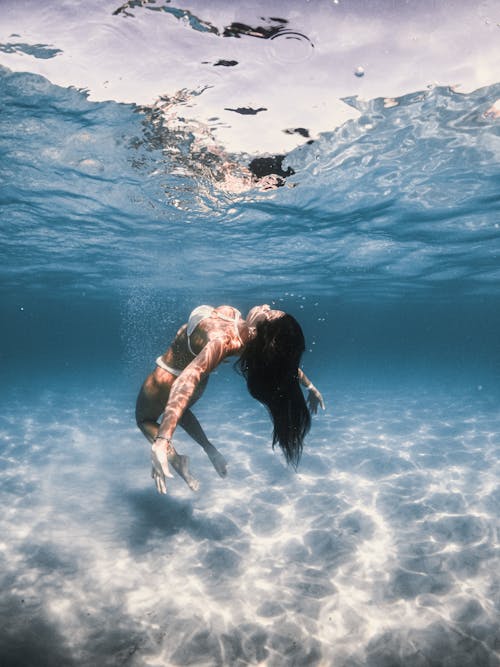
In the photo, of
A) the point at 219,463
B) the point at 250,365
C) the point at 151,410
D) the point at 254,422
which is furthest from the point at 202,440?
the point at 254,422

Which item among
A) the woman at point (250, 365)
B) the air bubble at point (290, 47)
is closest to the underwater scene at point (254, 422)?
the air bubble at point (290, 47)

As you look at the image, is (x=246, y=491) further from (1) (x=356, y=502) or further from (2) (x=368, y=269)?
(2) (x=368, y=269)

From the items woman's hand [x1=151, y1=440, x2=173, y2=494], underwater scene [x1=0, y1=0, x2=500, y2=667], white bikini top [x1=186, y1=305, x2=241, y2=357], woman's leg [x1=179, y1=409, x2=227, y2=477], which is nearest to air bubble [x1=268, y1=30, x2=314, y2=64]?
underwater scene [x1=0, y1=0, x2=500, y2=667]

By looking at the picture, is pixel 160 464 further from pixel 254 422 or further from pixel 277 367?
pixel 254 422

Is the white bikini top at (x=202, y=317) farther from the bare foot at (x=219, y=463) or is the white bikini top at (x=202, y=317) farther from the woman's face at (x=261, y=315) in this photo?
the bare foot at (x=219, y=463)

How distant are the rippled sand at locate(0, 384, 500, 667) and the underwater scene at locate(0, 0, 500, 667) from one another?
0.13 feet

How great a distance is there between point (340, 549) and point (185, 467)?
10.7ft

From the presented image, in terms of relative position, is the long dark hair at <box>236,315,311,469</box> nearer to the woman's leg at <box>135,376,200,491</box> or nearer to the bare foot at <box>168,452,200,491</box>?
the bare foot at <box>168,452,200,491</box>

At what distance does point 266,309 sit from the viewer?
4180mm

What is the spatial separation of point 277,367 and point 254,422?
1228 centimetres

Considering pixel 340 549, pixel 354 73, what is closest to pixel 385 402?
pixel 340 549

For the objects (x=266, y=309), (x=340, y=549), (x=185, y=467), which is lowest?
(x=340, y=549)

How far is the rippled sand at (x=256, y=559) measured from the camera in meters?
4.41

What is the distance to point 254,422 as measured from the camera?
1569cm
